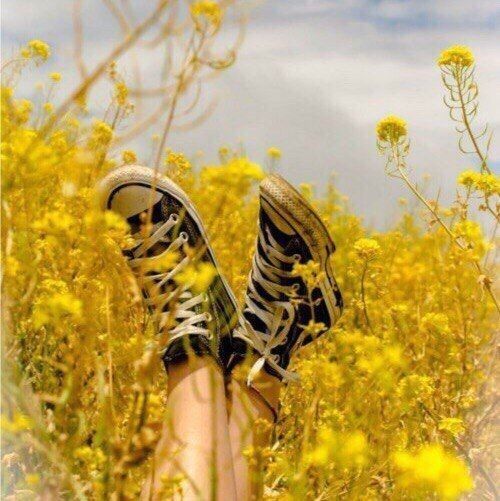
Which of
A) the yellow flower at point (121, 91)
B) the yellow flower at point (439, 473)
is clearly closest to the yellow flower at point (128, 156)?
the yellow flower at point (121, 91)

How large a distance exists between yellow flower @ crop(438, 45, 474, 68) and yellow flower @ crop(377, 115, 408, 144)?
7.5 inches

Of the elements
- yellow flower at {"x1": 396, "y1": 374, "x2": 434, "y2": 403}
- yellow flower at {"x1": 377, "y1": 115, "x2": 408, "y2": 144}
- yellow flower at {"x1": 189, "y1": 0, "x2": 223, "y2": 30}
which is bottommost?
yellow flower at {"x1": 396, "y1": 374, "x2": 434, "y2": 403}

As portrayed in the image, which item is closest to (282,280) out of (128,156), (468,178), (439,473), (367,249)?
(367,249)

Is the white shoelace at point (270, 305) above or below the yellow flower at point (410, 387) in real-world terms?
above

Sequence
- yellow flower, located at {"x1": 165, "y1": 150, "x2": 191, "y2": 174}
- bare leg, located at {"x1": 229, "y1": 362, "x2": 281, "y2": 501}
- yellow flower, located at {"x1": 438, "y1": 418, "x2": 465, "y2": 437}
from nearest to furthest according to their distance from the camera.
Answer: bare leg, located at {"x1": 229, "y1": 362, "x2": 281, "y2": 501} → yellow flower, located at {"x1": 438, "y1": 418, "x2": 465, "y2": 437} → yellow flower, located at {"x1": 165, "y1": 150, "x2": 191, "y2": 174}

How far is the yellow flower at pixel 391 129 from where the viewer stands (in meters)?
2.08

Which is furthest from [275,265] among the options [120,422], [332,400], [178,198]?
[120,422]

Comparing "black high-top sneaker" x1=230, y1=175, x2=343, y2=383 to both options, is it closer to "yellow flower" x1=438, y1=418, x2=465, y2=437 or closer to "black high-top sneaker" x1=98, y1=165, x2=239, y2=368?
"black high-top sneaker" x1=98, y1=165, x2=239, y2=368

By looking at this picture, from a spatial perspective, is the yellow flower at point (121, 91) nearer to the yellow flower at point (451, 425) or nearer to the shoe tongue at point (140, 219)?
the shoe tongue at point (140, 219)

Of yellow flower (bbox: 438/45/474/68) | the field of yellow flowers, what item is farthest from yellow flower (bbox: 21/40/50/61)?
yellow flower (bbox: 438/45/474/68)

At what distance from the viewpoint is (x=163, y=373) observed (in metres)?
1.96

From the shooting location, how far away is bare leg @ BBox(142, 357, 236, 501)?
1.25 meters

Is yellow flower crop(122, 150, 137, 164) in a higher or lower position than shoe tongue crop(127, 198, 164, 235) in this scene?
higher

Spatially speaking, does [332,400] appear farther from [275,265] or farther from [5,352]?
[5,352]
